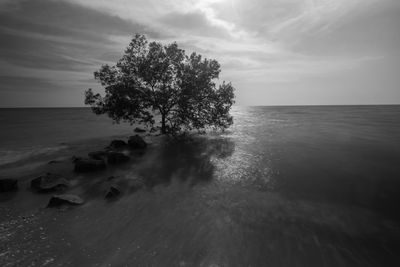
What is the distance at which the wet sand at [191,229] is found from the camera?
612cm

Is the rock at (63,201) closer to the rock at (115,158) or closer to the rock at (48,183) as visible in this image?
the rock at (48,183)

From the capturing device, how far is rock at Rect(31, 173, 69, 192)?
34.4ft

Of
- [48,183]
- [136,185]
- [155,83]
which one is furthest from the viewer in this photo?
[155,83]

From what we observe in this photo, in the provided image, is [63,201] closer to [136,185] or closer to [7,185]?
[136,185]

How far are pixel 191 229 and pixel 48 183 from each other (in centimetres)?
911

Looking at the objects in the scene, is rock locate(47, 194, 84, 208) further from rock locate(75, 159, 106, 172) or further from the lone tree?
the lone tree

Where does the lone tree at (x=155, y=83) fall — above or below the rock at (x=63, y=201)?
above

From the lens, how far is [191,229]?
7535 mm

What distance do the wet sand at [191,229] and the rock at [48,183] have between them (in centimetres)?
44

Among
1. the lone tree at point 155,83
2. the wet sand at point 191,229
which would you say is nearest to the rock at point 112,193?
the wet sand at point 191,229

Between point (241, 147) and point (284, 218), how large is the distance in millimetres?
15123

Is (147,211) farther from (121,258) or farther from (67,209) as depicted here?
(67,209)

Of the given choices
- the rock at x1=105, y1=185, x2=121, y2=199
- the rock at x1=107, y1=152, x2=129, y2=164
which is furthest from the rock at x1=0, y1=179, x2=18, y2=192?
the rock at x1=107, y1=152, x2=129, y2=164

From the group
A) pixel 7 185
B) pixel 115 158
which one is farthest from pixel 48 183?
pixel 115 158
